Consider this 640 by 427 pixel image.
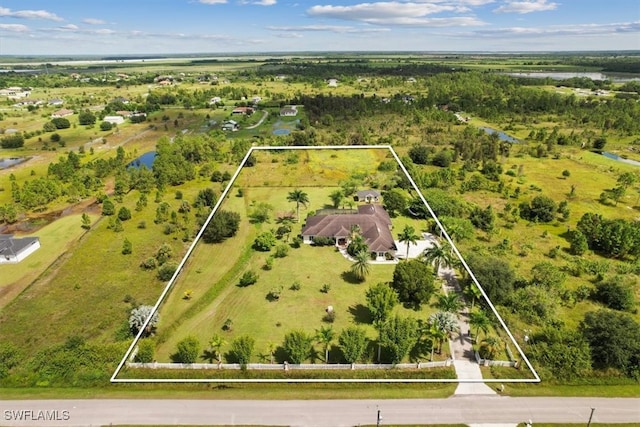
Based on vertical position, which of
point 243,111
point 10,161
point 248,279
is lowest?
point 10,161

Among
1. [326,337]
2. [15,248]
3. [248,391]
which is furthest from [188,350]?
[15,248]

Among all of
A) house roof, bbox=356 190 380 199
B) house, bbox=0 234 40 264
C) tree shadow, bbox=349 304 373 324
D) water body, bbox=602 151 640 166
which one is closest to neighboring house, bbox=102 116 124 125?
house, bbox=0 234 40 264

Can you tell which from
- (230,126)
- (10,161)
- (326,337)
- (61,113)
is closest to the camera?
(326,337)

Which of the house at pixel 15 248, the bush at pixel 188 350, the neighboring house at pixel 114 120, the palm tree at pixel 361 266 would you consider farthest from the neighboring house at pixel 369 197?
the neighboring house at pixel 114 120

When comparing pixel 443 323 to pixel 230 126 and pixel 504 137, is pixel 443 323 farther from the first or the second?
pixel 230 126

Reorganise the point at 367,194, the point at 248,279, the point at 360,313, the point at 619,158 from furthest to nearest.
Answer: the point at 619,158
the point at 367,194
the point at 248,279
the point at 360,313

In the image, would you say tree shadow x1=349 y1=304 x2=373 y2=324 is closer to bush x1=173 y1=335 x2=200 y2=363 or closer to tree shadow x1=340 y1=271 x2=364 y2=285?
tree shadow x1=340 y1=271 x2=364 y2=285
